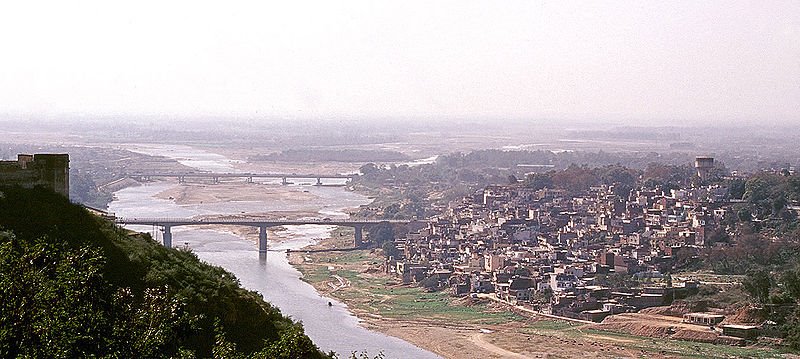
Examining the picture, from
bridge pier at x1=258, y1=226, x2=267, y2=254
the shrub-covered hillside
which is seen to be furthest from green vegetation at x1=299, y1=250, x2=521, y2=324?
the shrub-covered hillside

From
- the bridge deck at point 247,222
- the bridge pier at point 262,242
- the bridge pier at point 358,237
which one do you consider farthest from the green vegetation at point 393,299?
the bridge deck at point 247,222

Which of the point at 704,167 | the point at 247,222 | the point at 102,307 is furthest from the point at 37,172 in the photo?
the point at 704,167

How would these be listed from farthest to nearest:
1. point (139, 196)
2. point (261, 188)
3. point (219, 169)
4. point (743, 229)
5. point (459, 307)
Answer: point (219, 169), point (261, 188), point (139, 196), point (743, 229), point (459, 307)

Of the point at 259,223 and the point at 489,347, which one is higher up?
the point at 259,223

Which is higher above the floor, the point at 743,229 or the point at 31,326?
the point at 31,326

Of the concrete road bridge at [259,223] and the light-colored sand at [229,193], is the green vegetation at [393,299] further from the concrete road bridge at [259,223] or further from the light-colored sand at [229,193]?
the light-colored sand at [229,193]

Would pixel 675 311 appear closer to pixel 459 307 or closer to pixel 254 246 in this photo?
pixel 459 307

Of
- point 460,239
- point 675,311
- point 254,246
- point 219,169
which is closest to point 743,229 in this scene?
point 460,239

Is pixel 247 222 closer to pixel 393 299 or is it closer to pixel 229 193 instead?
pixel 393 299
